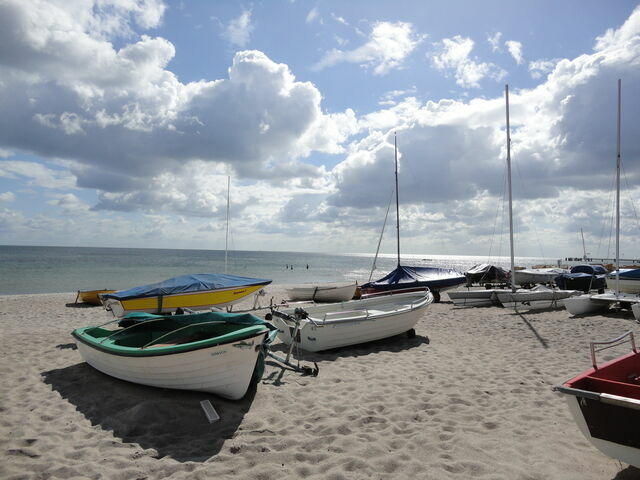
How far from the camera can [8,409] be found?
226 inches

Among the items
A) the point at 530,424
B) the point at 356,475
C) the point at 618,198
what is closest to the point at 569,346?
the point at 530,424

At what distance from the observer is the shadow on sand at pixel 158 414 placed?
4.79 metres

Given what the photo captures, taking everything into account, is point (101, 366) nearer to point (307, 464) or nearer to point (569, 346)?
point (307, 464)

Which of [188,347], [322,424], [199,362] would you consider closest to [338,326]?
[322,424]

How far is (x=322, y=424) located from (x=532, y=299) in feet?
49.2

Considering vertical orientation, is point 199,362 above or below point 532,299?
above

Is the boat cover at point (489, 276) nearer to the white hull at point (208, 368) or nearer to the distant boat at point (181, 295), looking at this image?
the distant boat at point (181, 295)

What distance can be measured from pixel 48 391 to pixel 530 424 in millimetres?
7719

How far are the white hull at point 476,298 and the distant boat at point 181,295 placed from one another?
1027 cm

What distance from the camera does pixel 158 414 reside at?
217 inches

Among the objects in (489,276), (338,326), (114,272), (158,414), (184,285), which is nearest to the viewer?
(158,414)

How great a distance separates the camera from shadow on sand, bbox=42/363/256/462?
4785 millimetres

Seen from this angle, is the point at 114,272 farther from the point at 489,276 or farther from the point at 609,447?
the point at 609,447

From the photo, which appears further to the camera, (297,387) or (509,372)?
(509,372)
